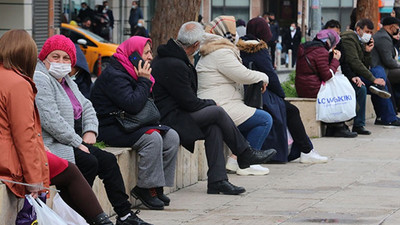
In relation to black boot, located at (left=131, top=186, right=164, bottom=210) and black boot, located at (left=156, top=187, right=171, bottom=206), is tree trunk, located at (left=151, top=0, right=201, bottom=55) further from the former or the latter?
black boot, located at (left=131, top=186, right=164, bottom=210)

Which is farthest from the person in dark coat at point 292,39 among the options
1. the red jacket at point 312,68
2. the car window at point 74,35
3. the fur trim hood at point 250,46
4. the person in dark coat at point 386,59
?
the fur trim hood at point 250,46

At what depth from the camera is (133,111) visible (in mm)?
8422

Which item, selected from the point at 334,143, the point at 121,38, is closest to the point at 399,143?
the point at 334,143

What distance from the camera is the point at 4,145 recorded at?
612 centimetres

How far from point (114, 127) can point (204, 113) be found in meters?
1.11

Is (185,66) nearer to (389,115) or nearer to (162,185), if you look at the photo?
(162,185)

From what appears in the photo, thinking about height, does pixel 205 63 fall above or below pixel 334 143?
above

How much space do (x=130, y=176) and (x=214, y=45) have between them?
1.99 metres

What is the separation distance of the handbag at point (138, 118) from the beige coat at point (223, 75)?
1.66 meters

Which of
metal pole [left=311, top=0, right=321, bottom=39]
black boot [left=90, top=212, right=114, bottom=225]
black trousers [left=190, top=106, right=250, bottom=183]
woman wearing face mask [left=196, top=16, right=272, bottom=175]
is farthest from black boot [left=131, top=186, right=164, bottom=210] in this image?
metal pole [left=311, top=0, right=321, bottom=39]

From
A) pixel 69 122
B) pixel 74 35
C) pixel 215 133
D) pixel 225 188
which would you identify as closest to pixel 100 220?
pixel 69 122

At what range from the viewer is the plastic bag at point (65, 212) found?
6652mm

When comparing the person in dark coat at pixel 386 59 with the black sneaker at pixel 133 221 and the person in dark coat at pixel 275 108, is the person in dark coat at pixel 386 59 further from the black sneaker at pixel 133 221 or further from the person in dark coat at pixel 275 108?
the black sneaker at pixel 133 221

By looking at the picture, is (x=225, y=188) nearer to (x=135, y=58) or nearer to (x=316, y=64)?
(x=135, y=58)
